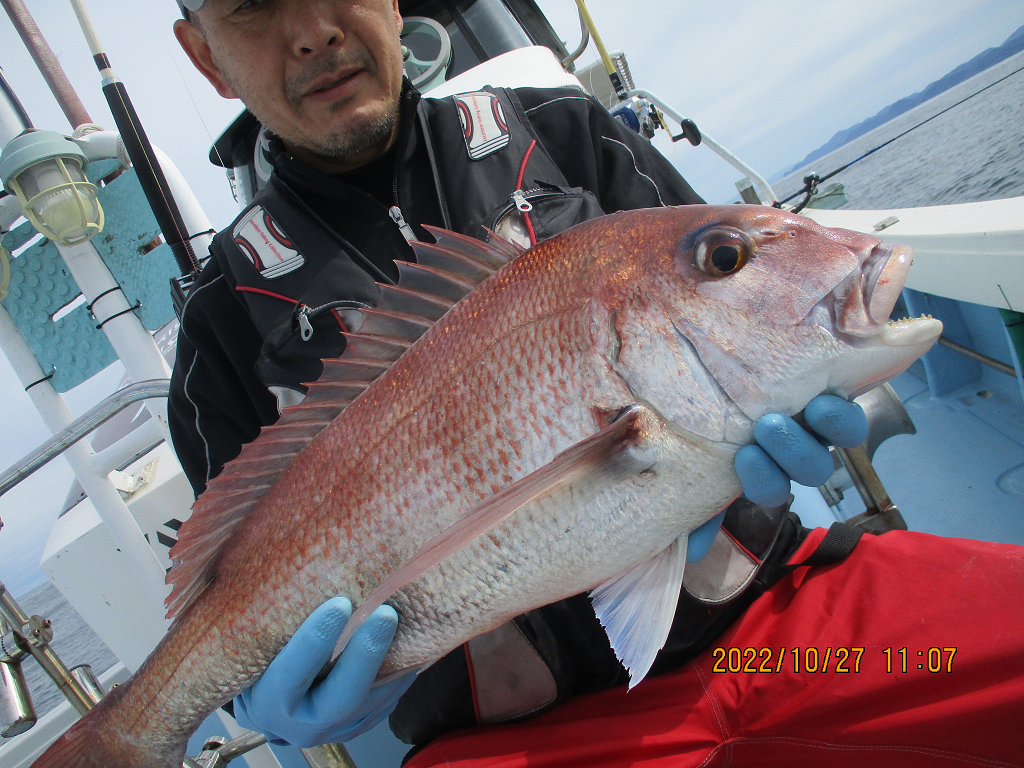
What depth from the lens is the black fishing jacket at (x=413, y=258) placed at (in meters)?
1.58

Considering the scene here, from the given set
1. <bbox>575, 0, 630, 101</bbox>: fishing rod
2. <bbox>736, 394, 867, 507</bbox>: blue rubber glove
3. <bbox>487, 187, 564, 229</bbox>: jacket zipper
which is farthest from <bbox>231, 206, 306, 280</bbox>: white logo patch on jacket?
<bbox>575, 0, 630, 101</bbox>: fishing rod

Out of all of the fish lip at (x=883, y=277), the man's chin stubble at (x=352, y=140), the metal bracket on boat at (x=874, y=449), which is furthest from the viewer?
the metal bracket on boat at (x=874, y=449)

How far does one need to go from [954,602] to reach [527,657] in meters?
1.08

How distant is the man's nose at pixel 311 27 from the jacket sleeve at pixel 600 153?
2.33ft

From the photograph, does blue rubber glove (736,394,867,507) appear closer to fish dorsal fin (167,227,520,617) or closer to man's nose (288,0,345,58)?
fish dorsal fin (167,227,520,617)

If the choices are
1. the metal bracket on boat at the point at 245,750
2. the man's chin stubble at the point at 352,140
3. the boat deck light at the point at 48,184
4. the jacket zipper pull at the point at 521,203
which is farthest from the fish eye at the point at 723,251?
the boat deck light at the point at 48,184

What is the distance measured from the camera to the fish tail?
4.66ft

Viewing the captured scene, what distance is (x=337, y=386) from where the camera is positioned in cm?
138

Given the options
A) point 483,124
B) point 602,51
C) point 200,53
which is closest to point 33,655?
point 200,53

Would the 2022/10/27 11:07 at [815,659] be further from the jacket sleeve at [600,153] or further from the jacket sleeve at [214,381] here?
the jacket sleeve at [214,381]

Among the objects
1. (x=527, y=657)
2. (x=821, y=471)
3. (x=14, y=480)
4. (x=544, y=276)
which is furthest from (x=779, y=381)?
(x=14, y=480)

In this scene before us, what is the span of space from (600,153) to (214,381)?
1583mm

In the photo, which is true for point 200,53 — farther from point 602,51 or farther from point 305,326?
point 602,51

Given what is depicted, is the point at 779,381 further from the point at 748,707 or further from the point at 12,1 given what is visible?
the point at 12,1
